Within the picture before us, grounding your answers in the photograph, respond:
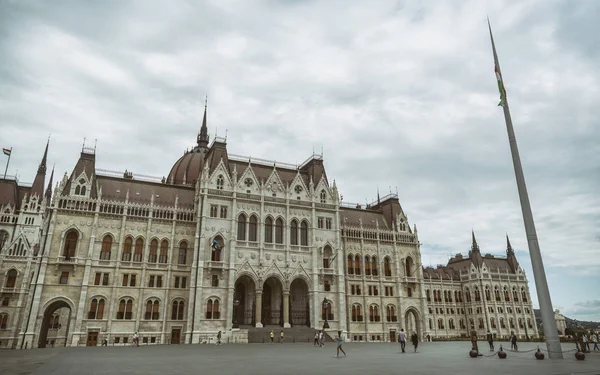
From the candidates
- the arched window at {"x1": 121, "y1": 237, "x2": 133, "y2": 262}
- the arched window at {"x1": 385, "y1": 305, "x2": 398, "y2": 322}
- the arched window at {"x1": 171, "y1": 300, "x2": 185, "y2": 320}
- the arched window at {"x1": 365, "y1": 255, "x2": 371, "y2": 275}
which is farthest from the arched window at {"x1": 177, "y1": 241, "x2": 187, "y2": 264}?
the arched window at {"x1": 385, "y1": 305, "x2": 398, "y2": 322}

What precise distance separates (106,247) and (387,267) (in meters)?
41.1

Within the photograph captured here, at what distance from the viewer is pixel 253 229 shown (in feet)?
180

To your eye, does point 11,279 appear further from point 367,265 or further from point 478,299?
point 478,299

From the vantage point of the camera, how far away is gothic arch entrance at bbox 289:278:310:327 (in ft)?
178

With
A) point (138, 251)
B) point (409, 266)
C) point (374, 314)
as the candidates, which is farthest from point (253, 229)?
point (409, 266)

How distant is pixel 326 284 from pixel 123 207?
28546 mm

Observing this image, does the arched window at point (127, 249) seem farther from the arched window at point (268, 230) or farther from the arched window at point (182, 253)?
the arched window at point (268, 230)

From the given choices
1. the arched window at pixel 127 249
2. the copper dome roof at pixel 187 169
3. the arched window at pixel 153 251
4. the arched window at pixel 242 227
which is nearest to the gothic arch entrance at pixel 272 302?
the arched window at pixel 242 227

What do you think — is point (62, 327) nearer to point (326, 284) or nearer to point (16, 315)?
point (16, 315)

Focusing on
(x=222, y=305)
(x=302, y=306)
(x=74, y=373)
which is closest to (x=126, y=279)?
(x=222, y=305)

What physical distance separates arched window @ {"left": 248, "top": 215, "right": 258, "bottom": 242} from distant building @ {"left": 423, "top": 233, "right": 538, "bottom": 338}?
50171mm

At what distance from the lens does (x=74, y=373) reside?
17.1m

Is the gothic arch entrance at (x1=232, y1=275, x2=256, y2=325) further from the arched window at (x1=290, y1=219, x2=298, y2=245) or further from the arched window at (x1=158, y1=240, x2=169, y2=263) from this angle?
the arched window at (x1=158, y1=240, x2=169, y2=263)

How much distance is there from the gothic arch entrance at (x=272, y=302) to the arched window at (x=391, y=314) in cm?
1842
